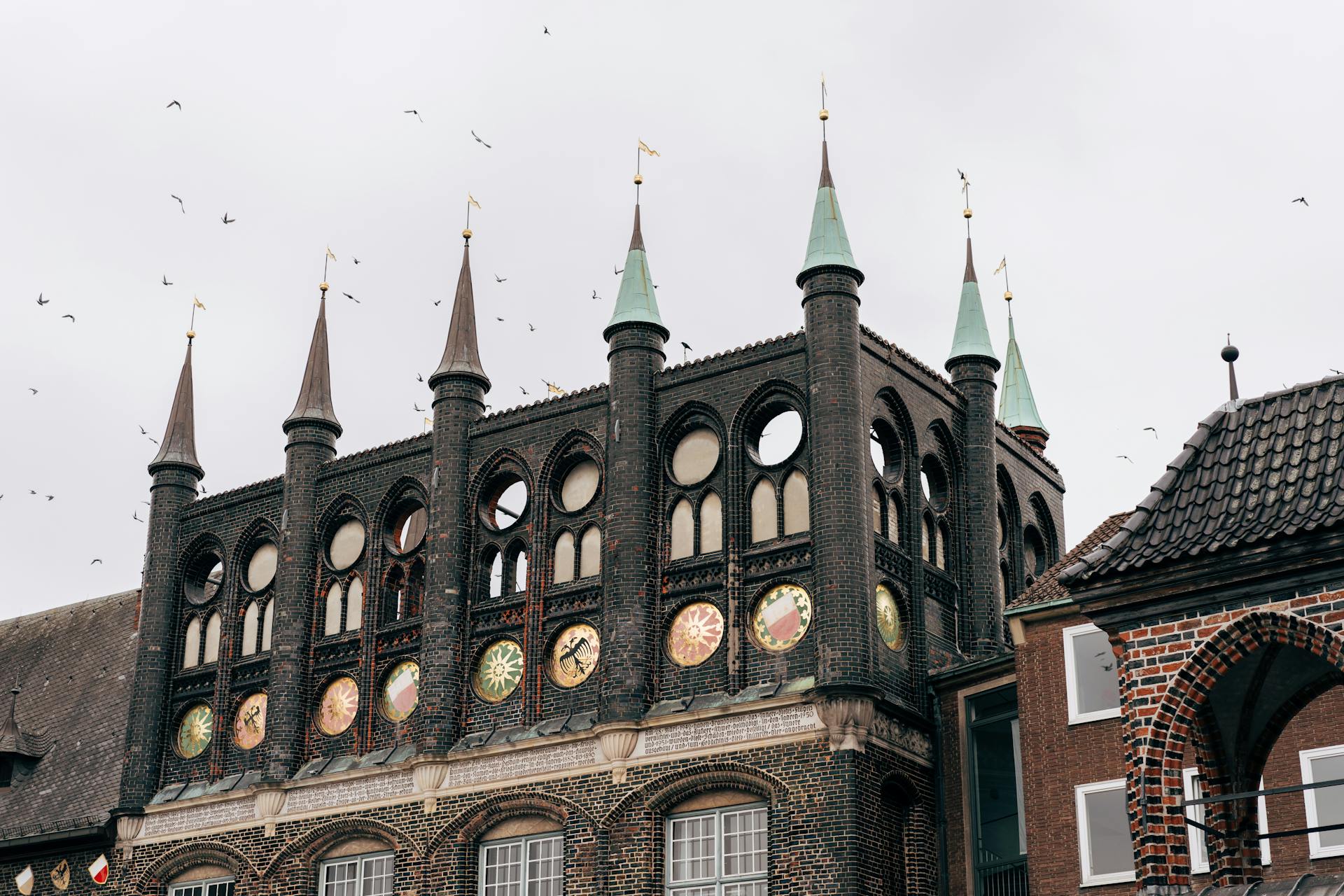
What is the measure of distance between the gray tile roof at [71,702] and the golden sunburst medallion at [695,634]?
49.9ft

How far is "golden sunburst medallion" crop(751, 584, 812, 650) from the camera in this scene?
33.6m

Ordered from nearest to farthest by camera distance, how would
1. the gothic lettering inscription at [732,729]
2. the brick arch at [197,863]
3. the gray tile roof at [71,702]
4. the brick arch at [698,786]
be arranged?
the brick arch at [698,786]
the gothic lettering inscription at [732,729]
the brick arch at [197,863]
the gray tile roof at [71,702]

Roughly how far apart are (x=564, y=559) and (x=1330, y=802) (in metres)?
15.4

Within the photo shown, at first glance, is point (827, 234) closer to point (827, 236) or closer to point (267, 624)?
point (827, 236)

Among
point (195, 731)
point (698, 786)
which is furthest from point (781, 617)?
point (195, 731)

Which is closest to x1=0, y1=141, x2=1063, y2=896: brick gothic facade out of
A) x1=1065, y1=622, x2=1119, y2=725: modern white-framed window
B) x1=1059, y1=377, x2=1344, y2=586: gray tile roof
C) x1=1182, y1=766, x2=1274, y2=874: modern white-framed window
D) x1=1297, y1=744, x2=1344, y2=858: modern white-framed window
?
x1=1065, y1=622, x2=1119, y2=725: modern white-framed window

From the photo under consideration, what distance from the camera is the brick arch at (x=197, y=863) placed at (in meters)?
38.8

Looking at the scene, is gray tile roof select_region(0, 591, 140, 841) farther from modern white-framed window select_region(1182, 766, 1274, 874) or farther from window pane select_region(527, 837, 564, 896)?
modern white-framed window select_region(1182, 766, 1274, 874)

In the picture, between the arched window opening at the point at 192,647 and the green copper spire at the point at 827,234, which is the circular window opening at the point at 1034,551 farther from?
the arched window opening at the point at 192,647

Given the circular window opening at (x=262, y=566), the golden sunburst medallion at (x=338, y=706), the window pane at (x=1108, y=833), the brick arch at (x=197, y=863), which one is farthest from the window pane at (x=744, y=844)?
the circular window opening at (x=262, y=566)

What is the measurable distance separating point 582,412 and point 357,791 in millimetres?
8749

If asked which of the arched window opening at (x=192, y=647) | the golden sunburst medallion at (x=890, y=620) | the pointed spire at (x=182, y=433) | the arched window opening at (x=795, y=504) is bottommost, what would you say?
the golden sunburst medallion at (x=890, y=620)

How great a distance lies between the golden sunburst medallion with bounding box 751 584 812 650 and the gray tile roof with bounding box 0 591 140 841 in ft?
55.8

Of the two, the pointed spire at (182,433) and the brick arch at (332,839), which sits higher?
the pointed spire at (182,433)
